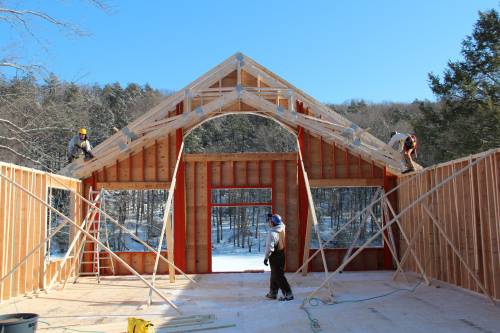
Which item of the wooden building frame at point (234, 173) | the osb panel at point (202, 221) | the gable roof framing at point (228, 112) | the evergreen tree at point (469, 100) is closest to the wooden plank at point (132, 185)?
the wooden building frame at point (234, 173)

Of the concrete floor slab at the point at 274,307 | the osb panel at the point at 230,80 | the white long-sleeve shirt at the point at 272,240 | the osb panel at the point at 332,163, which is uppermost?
the osb panel at the point at 230,80

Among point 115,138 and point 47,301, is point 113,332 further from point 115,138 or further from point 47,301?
point 115,138

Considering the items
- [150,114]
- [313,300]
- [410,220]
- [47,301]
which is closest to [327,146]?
[410,220]

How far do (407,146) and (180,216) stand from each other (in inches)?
245

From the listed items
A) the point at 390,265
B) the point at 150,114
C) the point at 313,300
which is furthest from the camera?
the point at 390,265

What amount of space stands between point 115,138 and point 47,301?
4547 millimetres

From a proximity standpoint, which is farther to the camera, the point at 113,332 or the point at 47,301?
the point at 47,301

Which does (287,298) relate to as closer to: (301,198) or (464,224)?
(464,224)

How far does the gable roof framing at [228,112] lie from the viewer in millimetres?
11516

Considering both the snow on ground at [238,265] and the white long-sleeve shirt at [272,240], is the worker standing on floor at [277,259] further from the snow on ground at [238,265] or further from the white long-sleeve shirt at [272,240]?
the snow on ground at [238,265]

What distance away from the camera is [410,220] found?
41.2ft

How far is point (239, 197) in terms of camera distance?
33.8m

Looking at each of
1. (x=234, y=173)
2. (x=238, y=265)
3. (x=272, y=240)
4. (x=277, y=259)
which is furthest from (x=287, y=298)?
(x=238, y=265)

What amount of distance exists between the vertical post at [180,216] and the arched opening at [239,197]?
26.7 ft
